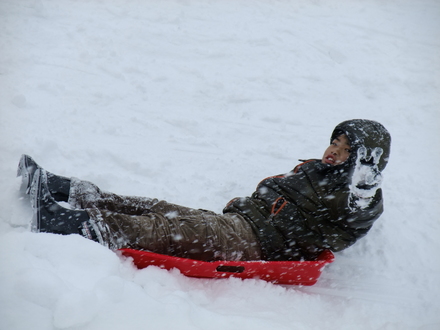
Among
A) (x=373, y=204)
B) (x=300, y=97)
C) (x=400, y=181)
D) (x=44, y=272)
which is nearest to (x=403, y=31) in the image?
(x=300, y=97)

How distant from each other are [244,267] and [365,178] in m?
0.94

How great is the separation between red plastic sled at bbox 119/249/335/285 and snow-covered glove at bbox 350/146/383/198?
496 mm

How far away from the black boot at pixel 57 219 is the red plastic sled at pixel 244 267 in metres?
0.25

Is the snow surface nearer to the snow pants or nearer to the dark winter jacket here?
the snow pants

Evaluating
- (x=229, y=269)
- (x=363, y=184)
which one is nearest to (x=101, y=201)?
(x=229, y=269)

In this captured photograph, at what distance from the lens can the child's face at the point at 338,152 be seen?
2.72 metres

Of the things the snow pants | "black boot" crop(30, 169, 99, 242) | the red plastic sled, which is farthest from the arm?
"black boot" crop(30, 169, 99, 242)

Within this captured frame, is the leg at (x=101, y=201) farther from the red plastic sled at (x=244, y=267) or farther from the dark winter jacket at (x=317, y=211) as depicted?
the dark winter jacket at (x=317, y=211)

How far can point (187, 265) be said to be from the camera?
2.35 metres

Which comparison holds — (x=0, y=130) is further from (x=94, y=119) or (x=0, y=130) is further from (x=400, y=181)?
(x=400, y=181)

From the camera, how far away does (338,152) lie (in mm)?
2754

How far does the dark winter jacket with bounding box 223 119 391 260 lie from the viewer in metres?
2.47

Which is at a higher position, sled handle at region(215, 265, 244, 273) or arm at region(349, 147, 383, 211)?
arm at region(349, 147, 383, 211)

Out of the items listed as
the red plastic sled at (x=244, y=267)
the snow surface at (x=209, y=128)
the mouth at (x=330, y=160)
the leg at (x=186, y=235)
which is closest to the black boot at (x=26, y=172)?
the snow surface at (x=209, y=128)
